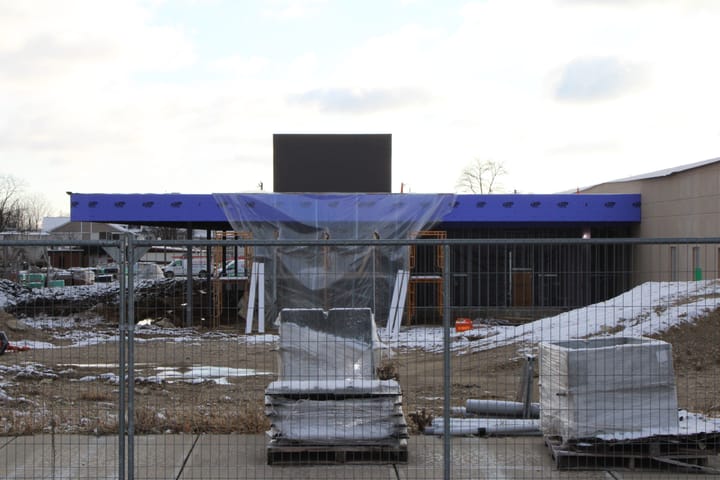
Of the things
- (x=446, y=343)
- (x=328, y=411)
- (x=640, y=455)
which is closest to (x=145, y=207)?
(x=328, y=411)

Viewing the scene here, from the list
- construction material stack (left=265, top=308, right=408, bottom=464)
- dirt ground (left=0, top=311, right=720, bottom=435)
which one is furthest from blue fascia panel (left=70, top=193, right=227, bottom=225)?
construction material stack (left=265, top=308, right=408, bottom=464)

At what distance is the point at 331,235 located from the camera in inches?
922

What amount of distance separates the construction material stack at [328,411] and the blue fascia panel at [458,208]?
51.5 feet

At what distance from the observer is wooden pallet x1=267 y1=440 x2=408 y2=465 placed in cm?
728

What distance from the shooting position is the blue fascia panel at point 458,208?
26094 mm

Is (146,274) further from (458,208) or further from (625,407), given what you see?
(458,208)

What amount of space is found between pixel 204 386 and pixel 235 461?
5730 mm

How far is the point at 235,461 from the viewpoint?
7.59 meters

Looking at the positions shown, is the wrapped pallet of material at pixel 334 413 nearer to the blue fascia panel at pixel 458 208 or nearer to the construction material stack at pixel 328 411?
the construction material stack at pixel 328 411

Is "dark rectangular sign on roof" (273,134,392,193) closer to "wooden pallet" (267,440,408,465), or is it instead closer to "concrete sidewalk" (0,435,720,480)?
"concrete sidewalk" (0,435,720,480)

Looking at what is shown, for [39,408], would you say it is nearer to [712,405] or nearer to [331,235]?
[712,405]

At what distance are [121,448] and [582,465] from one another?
13.1 ft

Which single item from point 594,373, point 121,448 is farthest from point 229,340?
point 594,373

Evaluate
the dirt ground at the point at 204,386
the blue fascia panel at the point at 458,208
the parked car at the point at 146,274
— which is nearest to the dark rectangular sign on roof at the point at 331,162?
the blue fascia panel at the point at 458,208
